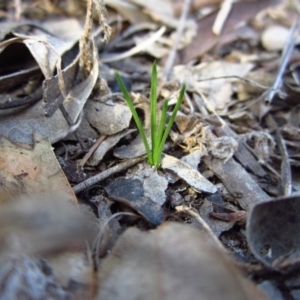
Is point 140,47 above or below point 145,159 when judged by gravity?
above

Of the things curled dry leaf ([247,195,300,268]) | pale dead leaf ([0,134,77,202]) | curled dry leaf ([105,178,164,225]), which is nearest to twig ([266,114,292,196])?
curled dry leaf ([247,195,300,268])

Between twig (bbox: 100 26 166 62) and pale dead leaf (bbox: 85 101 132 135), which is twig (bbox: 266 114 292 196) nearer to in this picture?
pale dead leaf (bbox: 85 101 132 135)

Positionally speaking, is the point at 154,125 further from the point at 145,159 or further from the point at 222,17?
the point at 222,17

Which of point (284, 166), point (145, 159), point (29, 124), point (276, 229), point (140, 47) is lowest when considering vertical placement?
point (284, 166)

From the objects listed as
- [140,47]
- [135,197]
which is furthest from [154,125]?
[140,47]

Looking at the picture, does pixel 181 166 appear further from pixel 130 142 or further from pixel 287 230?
pixel 287 230

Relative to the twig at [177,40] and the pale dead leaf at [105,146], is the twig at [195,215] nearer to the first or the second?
the pale dead leaf at [105,146]
